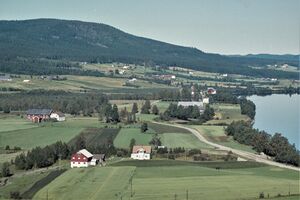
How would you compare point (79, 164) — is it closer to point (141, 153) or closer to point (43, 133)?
point (141, 153)

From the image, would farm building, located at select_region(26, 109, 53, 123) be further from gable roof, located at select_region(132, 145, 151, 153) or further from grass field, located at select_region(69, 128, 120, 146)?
gable roof, located at select_region(132, 145, 151, 153)

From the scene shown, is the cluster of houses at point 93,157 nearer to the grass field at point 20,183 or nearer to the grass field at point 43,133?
the grass field at point 20,183

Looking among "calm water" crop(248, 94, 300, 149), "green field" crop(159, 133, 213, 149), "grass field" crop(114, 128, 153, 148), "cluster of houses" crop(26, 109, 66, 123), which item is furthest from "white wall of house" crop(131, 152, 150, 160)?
"cluster of houses" crop(26, 109, 66, 123)

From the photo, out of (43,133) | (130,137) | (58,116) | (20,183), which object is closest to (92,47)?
(58,116)

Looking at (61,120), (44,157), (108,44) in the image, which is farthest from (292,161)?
(108,44)

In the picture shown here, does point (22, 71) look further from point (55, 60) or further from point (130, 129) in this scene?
point (130, 129)

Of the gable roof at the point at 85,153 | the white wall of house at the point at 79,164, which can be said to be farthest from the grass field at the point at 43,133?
the white wall of house at the point at 79,164
